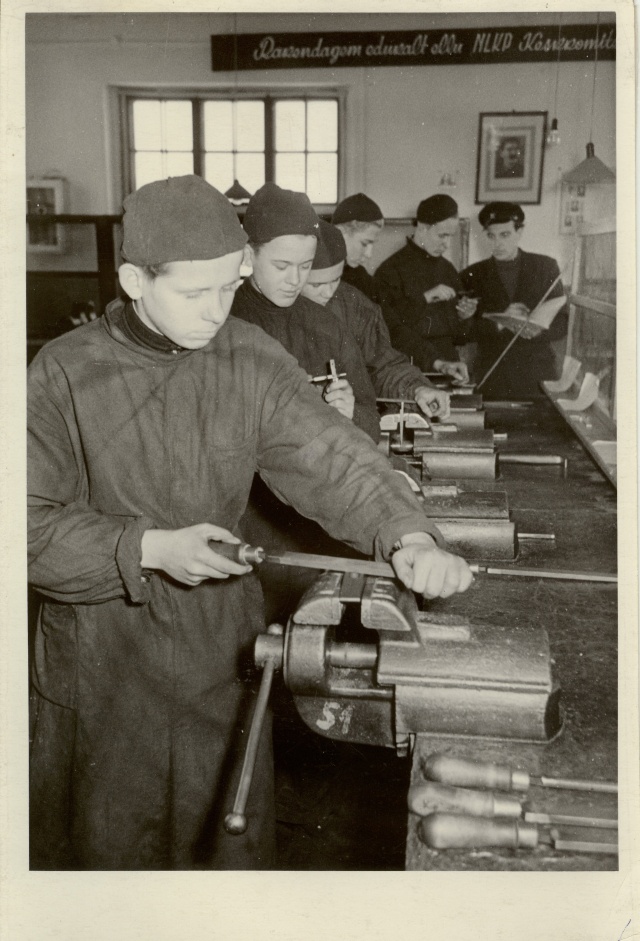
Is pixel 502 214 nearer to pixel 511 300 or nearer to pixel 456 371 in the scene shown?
pixel 511 300

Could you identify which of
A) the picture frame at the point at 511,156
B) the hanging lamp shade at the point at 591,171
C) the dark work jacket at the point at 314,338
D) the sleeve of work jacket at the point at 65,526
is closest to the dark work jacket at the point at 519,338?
the hanging lamp shade at the point at 591,171

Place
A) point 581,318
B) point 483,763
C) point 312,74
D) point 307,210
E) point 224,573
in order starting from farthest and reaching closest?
point 312,74
point 581,318
point 307,210
point 224,573
point 483,763

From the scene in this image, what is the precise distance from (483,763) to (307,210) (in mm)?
1691

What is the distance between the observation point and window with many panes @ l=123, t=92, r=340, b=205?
6.86m

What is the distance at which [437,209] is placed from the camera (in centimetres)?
480

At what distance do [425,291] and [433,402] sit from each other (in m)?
2.09

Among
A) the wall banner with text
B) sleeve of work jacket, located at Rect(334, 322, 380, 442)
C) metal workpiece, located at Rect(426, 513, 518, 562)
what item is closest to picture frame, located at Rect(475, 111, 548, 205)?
the wall banner with text

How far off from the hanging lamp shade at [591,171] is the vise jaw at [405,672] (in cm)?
459

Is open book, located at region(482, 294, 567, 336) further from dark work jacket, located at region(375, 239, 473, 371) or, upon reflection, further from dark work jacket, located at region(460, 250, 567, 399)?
dark work jacket, located at region(375, 239, 473, 371)

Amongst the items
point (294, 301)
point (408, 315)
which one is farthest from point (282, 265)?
point (408, 315)

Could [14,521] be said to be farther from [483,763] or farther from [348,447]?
[483,763]

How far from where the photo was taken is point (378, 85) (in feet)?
22.6

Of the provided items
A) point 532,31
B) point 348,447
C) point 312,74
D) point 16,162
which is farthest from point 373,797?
point 532,31

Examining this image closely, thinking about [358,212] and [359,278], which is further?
[359,278]
